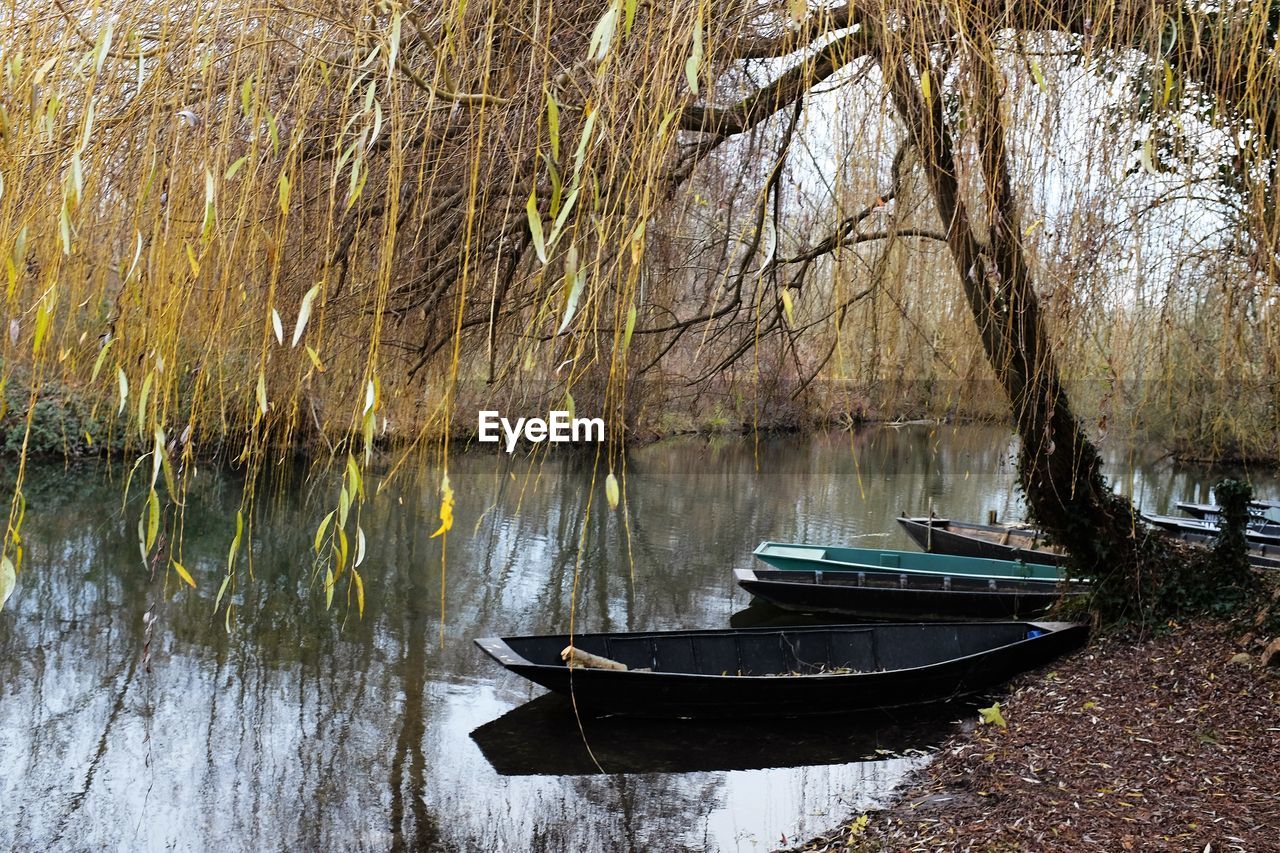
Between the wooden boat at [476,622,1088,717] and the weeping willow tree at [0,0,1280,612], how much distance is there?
8.39ft

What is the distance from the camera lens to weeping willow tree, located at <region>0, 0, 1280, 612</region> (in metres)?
1.32

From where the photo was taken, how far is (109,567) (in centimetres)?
841

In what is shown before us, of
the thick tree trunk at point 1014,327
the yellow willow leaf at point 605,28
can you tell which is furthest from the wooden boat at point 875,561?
the yellow willow leaf at point 605,28

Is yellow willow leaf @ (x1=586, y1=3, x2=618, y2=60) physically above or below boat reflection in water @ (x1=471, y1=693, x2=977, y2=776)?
above

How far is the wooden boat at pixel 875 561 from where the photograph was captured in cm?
781

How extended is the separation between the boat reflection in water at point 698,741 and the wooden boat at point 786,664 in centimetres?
7

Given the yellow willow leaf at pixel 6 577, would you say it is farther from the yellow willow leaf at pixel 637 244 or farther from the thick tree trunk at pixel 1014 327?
the thick tree trunk at pixel 1014 327

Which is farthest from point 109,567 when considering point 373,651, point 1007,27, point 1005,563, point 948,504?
point 948,504

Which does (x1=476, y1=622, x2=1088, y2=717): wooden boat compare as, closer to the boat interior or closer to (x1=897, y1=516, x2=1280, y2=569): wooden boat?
the boat interior

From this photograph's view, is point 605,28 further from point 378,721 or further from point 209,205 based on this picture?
point 378,721

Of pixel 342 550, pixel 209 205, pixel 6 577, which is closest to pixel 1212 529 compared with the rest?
pixel 342 550

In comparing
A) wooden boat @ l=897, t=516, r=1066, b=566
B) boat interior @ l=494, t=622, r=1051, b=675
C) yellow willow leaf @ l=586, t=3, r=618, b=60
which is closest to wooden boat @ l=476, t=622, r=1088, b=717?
boat interior @ l=494, t=622, r=1051, b=675

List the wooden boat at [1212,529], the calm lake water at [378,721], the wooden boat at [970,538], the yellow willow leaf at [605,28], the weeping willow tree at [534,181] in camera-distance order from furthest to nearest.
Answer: the wooden boat at [970,538] → the wooden boat at [1212,529] → the calm lake water at [378,721] → the weeping willow tree at [534,181] → the yellow willow leaf at [605,28]

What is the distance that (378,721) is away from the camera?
5.37m
